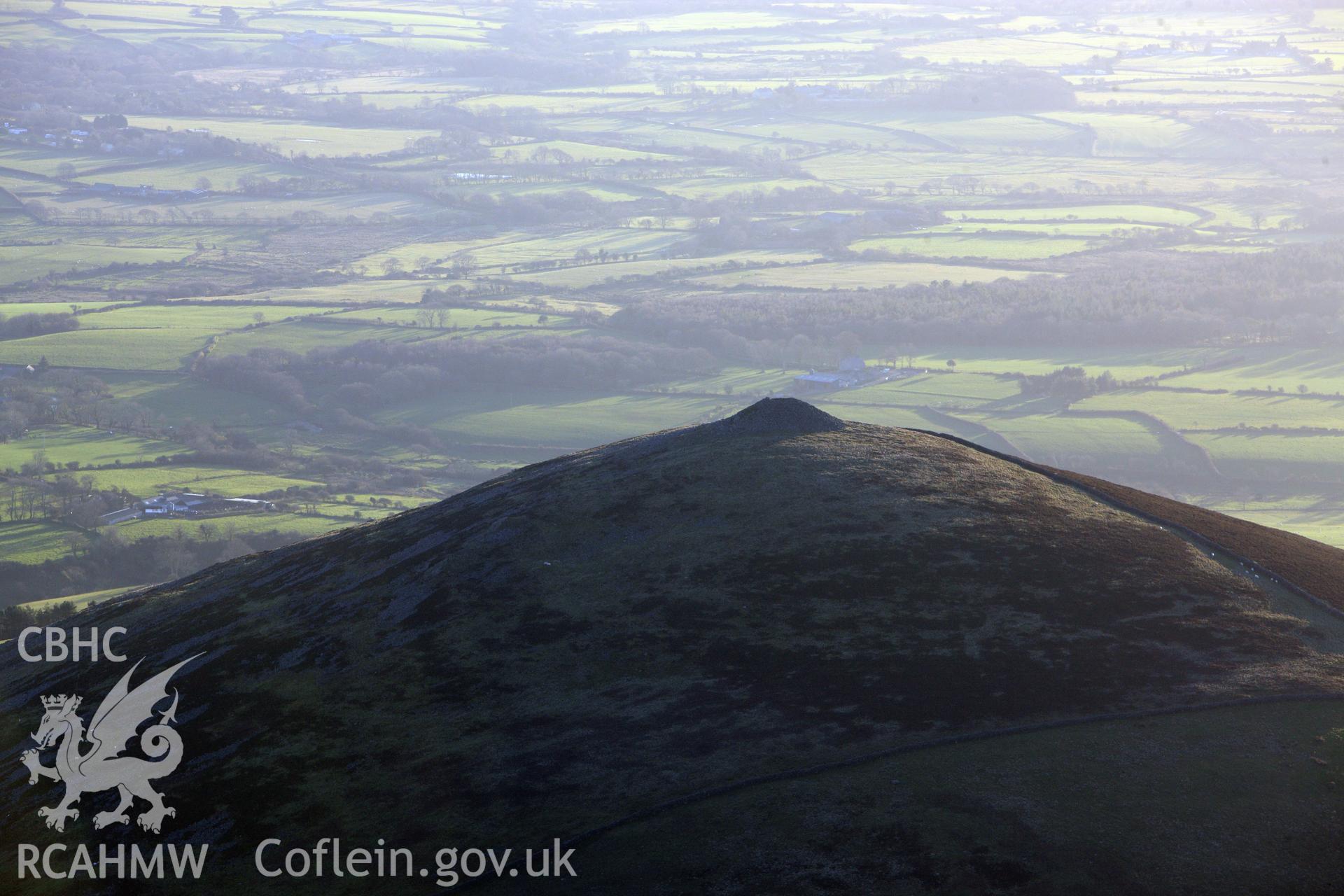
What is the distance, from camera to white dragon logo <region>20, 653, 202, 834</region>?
90.4ft


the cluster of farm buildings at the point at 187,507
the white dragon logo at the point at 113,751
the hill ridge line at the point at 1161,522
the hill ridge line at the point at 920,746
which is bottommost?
the cluster of farm buildings at the point at 187,507

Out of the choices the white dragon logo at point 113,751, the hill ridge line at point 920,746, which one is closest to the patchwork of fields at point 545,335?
the white dragon logo at point 113,751

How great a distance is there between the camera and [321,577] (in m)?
40.6

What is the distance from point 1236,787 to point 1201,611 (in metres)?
8.43

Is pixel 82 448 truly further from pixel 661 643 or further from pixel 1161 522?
pixel 1161 522

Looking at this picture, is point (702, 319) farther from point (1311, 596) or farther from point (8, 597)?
point (1311, 596)

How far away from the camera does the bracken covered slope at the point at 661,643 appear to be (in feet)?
84.9

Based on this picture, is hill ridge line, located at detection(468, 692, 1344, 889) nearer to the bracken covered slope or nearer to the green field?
the bracken covered slope

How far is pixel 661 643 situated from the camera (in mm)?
30938

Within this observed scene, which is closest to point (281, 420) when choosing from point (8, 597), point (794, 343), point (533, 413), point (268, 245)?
point (533, 413)

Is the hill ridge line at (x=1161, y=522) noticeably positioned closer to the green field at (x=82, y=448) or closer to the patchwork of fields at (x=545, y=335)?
the patchwork of fields at (x=545, y=335)

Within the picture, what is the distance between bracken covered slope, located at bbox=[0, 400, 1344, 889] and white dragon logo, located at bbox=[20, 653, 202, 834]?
526 millimetres

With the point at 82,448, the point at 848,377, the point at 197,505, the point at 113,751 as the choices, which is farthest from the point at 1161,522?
the point at 82,448

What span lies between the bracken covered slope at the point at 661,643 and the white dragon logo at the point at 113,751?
53 centimetres
